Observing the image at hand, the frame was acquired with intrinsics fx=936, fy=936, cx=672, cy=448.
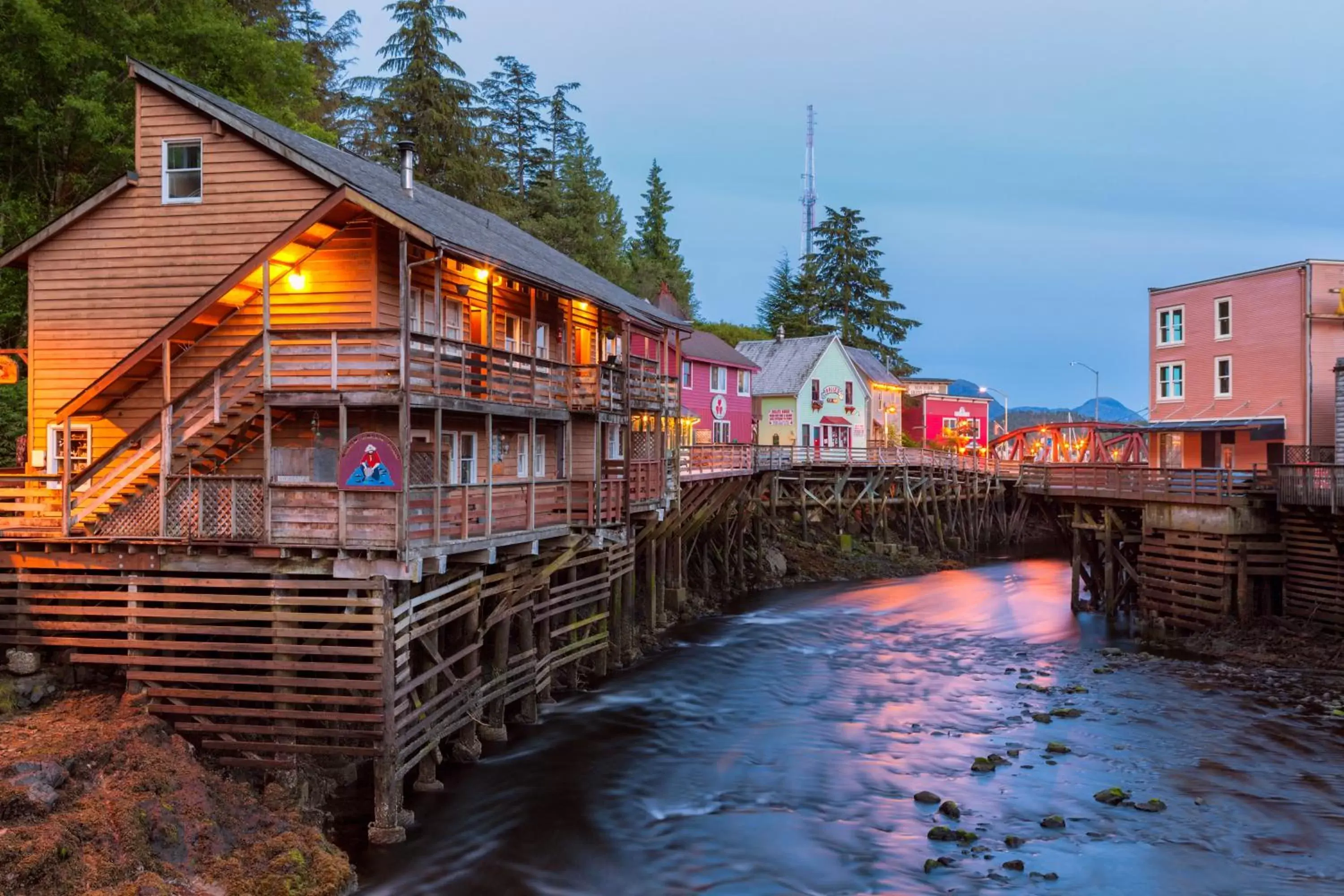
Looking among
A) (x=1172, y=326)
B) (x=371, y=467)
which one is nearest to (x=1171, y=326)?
(x=1172, y=326)

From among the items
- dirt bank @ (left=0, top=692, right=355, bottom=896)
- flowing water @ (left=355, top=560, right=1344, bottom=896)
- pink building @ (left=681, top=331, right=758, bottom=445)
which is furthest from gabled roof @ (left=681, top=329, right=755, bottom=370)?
dirt bank @ (left=0, top=692, right=355, bottom=896)

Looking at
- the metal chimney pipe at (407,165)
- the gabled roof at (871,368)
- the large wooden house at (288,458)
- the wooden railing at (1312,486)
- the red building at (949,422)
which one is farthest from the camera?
the red building at (949,422)

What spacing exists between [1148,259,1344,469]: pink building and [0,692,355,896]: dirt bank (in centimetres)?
2812

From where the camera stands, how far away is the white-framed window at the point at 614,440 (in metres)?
24.5

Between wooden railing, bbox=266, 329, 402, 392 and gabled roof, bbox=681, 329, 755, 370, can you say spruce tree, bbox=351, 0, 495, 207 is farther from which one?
wooden railing, bbox=266, 329, 402, 392

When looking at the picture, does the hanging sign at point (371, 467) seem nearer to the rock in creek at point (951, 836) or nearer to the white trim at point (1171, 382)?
the rock in creek at point (951, 836)

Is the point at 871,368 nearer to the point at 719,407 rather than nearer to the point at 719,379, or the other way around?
the point at 719,379

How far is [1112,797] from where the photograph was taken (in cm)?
1532

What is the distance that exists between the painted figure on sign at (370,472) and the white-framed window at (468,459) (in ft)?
16.7

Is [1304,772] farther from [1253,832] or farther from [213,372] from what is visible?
[213,372]

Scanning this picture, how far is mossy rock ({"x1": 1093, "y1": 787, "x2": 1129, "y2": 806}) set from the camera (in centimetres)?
1527

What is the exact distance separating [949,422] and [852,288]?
17.3m

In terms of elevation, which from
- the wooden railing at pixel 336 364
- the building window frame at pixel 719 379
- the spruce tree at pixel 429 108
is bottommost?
the wooden railing at pixel 336 364

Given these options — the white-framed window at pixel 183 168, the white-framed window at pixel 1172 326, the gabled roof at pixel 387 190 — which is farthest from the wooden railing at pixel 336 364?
the white-framed window at pixel 1172 326
